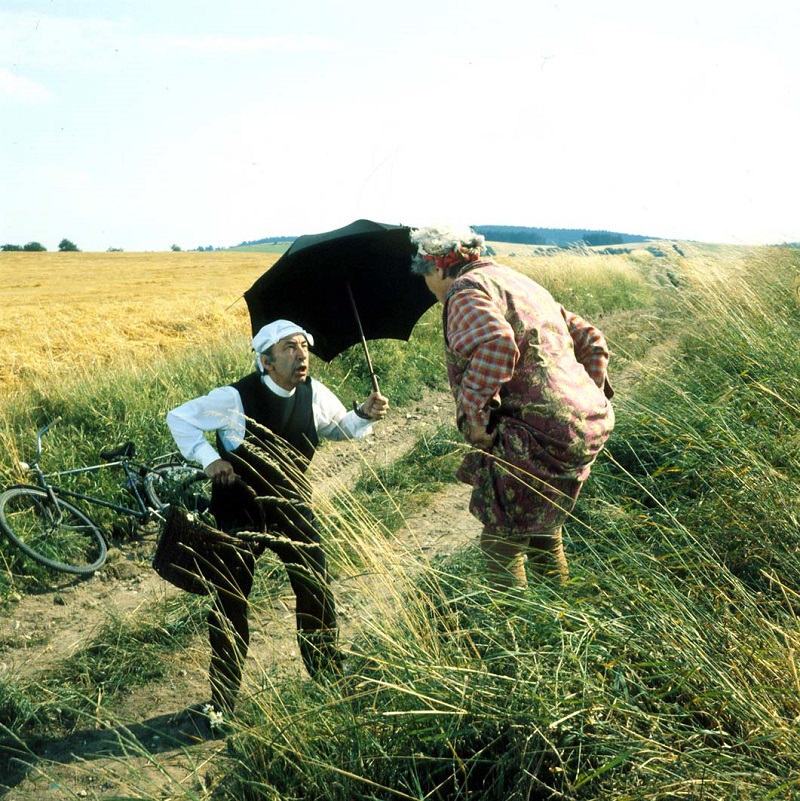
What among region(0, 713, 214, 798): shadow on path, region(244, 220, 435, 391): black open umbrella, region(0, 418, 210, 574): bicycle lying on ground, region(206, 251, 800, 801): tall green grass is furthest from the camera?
region(0, 418, 210, 574): bicycle lying on ground

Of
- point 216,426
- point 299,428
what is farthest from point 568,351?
point 216,426

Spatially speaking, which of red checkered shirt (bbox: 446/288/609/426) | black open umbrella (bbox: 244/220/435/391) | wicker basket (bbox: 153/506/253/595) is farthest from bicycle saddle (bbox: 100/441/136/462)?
red checkered shirt (bbox: 446/288/609/426)

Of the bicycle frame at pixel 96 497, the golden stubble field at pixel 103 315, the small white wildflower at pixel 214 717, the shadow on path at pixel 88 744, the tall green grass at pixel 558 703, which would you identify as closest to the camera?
the tall green grass at pixel 558 703

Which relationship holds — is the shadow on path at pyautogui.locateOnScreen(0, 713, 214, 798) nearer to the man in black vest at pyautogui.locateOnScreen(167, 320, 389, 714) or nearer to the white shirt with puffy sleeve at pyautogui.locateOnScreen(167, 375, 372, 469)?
the man in black vest at pyautogui.locateOnScreen(167, 320, 389, 714)

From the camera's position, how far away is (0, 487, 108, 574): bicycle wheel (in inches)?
220

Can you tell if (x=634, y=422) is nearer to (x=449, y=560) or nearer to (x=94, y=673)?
(x=449, y=560)

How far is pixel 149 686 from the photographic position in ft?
13.9

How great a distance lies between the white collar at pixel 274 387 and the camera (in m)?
3.90

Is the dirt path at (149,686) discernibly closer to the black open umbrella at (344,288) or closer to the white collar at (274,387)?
the white collar at (274,387)

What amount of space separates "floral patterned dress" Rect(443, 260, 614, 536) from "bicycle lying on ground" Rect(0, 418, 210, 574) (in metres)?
3.65

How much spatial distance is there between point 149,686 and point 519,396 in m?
2.58

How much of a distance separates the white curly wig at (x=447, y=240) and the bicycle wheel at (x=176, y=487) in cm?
380

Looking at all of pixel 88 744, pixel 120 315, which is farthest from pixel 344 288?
pixel 120 315

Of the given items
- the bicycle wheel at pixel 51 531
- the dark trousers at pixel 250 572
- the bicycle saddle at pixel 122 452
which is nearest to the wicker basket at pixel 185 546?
the dark trousers at pixel 250 572
